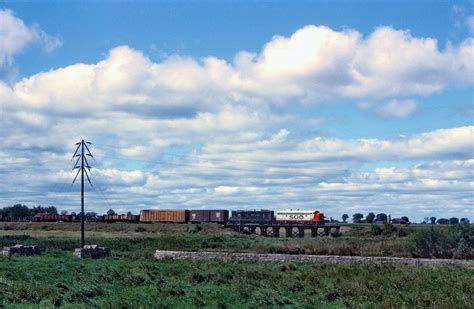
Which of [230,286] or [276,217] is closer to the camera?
[230,286]

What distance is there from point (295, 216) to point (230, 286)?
93.6 meters

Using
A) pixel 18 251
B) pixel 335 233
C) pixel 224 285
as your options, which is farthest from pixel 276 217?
pixel 224 285

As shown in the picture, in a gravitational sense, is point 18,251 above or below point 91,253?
above

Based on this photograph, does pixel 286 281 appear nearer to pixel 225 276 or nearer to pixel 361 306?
pixel 225 276

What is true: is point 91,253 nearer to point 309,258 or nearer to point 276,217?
point 309,258

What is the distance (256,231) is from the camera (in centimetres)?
11775

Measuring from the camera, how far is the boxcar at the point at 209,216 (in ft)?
405

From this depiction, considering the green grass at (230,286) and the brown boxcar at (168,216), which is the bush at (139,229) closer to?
the brown boxcar at (168,216)

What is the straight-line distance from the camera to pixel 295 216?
A: 4820 inches

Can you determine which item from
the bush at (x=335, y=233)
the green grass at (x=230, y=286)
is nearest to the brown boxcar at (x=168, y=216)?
the bush at (x=335, y=233)

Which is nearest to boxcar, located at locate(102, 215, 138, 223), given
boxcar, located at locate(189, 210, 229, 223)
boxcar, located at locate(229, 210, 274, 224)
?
boxcar, located at locate(189, 210, 229, 223)

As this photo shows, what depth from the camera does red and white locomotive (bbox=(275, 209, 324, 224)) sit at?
390 feet

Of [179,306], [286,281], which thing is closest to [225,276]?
[286,281]

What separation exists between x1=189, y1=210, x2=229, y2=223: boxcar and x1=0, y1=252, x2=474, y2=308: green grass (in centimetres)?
8438
